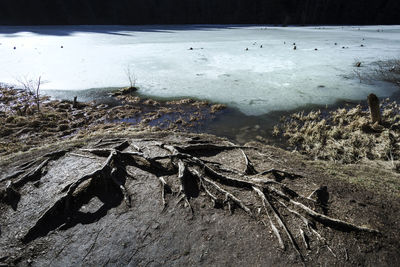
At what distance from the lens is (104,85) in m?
10.5

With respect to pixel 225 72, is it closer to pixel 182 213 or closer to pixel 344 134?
pixel 344 134

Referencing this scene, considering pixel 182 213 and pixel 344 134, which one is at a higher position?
pixel 344 134

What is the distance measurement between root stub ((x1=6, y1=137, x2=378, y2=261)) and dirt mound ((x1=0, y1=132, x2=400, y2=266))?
18 mm

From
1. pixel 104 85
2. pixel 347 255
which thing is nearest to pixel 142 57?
pixel 104 85

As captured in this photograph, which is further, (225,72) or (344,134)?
(225,72)

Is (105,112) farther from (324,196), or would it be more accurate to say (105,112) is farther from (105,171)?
(324,196)

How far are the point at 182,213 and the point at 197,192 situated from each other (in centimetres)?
53

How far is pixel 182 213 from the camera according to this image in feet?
10.8
